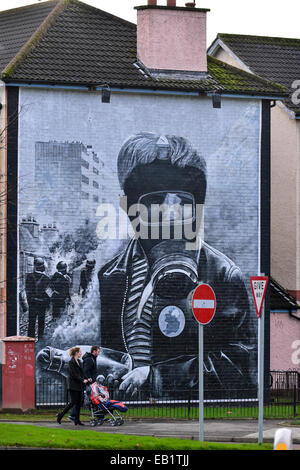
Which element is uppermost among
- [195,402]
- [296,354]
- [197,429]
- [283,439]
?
[283,439]

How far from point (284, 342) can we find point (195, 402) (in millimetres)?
4731

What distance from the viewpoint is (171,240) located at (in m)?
31.0

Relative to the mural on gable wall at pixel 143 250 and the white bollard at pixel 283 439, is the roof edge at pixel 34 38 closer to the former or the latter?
the mural on gable wall at pixel 143 250

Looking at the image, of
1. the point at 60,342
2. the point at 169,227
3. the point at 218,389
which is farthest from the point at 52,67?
the point at 218,389

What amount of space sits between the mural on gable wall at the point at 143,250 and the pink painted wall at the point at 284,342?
8.06ft

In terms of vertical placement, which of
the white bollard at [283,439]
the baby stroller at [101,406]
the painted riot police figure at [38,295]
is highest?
the painted riot police figure at [38,295]

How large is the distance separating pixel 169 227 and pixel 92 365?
22.7ft

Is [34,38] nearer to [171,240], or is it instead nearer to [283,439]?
[171,240]

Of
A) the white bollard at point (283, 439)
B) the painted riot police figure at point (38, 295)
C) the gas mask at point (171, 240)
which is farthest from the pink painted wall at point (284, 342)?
the white bollard at point (283, 439)

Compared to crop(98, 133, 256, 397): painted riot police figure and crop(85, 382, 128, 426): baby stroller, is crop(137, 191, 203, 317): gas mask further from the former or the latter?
crop(85, 382, 128, 426): baby stroller

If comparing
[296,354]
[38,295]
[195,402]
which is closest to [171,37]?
[38,295]

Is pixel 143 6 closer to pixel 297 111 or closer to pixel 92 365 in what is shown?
pixel 297 111

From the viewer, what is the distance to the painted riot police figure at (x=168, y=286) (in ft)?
100

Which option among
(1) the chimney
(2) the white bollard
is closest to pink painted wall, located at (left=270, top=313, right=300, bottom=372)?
(1) the chimney
